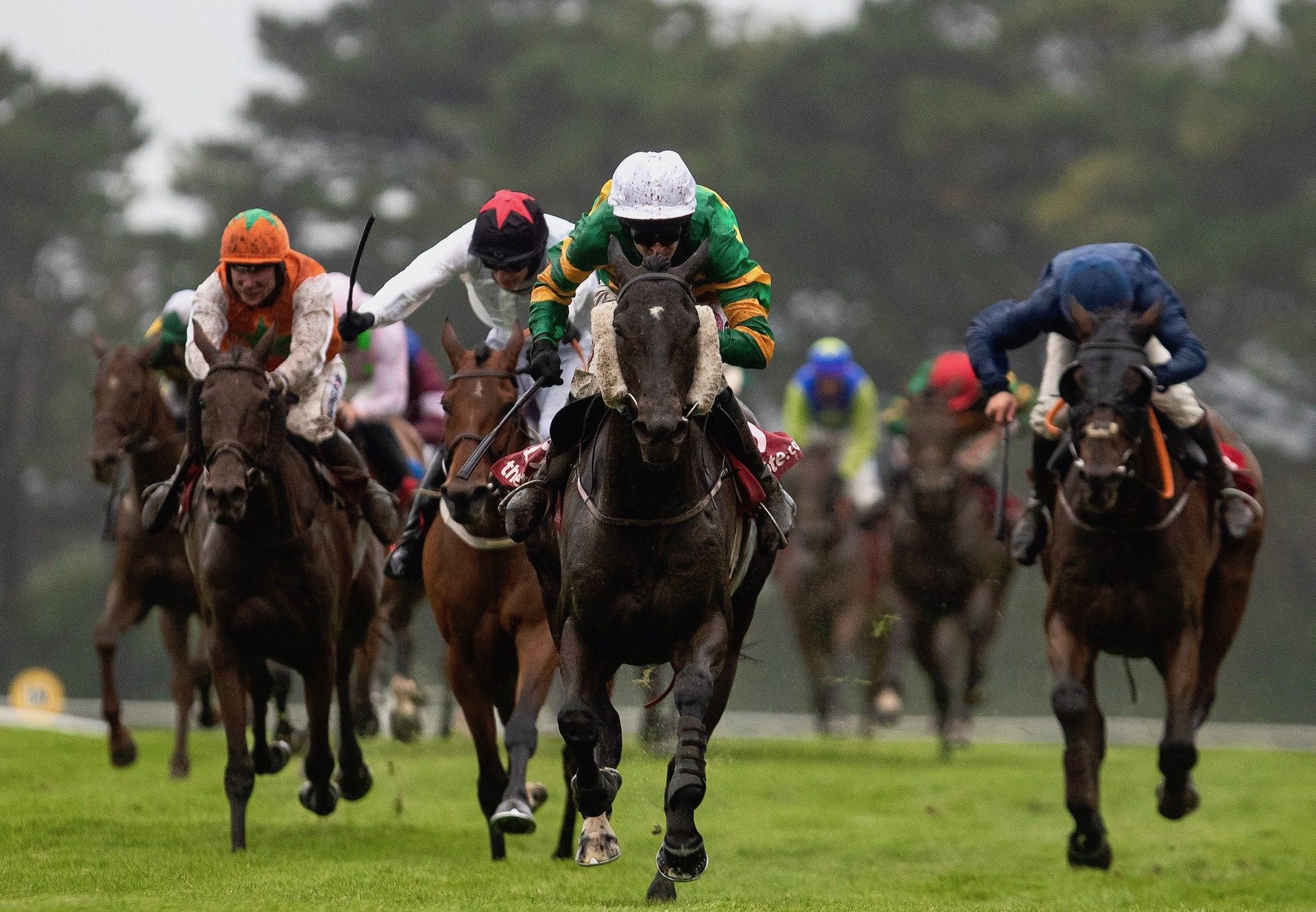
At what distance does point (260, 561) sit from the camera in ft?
29.8

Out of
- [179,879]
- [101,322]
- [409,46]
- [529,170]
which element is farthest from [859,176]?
[179,879]

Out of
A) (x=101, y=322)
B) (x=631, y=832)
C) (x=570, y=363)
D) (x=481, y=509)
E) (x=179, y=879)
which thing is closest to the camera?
(x=179, y=879)

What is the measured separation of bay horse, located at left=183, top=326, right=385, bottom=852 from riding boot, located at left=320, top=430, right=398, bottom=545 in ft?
0.29

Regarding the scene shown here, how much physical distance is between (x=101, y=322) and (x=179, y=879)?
103 ft

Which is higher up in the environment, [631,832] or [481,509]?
[481,509]

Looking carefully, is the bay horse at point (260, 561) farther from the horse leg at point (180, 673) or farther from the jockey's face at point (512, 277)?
the horse leg at point (180, 673)

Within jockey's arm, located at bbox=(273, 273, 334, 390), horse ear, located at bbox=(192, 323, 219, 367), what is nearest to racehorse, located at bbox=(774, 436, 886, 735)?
jockey's arm, located at bbox=(273, 273, 334, 390)

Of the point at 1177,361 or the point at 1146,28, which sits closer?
the point at 1177,361

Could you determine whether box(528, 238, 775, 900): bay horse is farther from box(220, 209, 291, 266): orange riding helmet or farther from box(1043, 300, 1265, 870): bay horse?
box(220, 209, 291, 266): orange riding helmet

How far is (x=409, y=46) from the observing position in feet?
129

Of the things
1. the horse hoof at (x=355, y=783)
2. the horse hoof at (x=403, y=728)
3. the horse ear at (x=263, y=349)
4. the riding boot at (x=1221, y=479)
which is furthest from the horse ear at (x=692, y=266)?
→ the horse hoof at (x=403, y=728)

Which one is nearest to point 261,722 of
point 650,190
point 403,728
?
point 403,728

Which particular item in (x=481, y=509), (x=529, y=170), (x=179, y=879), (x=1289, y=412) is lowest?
(x=179, y=879)

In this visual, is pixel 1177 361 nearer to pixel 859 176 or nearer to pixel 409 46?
pixel 859 176
